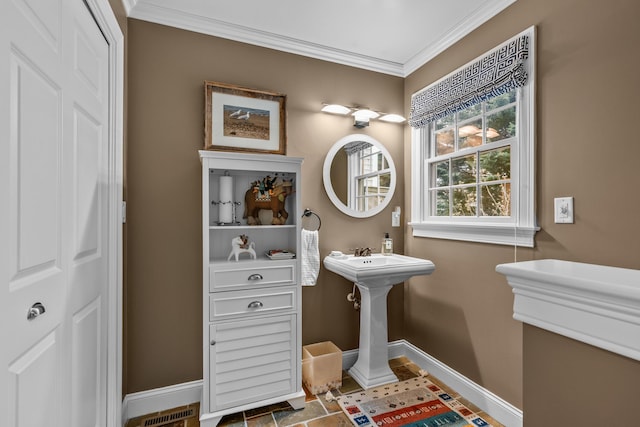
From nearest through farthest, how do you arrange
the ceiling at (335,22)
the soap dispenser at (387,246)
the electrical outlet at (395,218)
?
Result: the ceiling at (335,22) → the soap dispenser at (387,246) → the electrical outlet at (395,218)

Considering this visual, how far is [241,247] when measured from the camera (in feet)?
6.89

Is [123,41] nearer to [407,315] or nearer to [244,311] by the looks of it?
[244,311]

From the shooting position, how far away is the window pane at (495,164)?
2.03 meters

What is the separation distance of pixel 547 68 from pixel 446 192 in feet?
3.33

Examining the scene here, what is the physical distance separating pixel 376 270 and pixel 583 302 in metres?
1.54

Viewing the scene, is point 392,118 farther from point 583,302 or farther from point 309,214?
point 583,302

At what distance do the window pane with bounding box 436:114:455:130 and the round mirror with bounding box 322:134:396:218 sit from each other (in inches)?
18.2

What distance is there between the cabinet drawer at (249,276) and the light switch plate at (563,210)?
4.98 ft

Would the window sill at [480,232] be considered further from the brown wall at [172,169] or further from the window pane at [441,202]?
the brown wall at [172,169]

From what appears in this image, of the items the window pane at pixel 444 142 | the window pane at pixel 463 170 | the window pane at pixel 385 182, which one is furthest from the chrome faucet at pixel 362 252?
the window pane at pixel 444 142

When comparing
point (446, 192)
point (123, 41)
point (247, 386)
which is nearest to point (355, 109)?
point (446, 192)

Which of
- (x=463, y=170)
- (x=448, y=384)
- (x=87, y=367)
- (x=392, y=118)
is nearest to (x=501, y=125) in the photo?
(x=463, y=170)

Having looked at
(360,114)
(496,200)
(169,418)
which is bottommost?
(169,418)

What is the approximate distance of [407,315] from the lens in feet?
9.30
